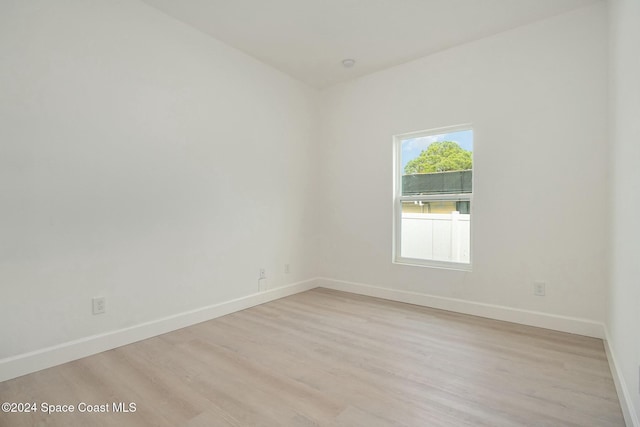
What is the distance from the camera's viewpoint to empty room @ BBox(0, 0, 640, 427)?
1857 millimetres

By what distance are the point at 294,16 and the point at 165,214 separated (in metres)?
2.10

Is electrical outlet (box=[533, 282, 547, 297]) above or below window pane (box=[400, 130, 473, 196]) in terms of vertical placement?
below

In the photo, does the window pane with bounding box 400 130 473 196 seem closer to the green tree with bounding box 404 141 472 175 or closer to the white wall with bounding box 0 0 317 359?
the green tree with bounding box 404 141 472 175

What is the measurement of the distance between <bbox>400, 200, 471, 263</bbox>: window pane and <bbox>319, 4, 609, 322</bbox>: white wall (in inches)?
6.5

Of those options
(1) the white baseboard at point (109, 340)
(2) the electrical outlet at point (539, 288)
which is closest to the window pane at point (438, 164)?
(2) the electrical outlet at point (539, 288)

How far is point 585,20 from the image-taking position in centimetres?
270

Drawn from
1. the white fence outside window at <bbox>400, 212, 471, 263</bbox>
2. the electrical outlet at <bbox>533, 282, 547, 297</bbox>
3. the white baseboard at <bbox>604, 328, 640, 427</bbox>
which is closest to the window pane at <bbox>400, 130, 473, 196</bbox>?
the white fence outside window at <bbox>400, 212, 471, 263</bbox>

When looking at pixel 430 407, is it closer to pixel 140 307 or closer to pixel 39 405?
pixel 39 405

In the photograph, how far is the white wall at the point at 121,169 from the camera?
2107mm

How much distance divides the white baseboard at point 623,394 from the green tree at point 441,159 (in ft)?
6.42

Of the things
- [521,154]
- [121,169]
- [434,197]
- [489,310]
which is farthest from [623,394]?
[121,169]

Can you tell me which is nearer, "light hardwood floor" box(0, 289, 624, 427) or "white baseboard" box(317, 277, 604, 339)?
"light hardwood floor" box(0, 289, 624, 427)

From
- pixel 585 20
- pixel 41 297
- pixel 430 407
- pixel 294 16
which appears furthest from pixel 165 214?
pixel 585 20

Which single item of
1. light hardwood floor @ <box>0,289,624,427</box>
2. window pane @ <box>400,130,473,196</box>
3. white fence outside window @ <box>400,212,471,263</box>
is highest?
window pane @ <box>400,130,473,196</box>
